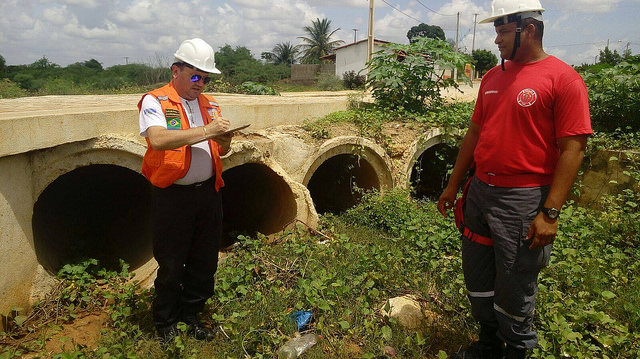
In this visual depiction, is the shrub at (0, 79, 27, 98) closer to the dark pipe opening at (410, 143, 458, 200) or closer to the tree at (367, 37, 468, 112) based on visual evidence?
the tree at (367, 37, 468, 112)

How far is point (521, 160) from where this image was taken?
2531 mm

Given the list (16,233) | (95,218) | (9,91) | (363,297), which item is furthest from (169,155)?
(9,91)

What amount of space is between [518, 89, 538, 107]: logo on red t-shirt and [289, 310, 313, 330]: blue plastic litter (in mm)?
2077

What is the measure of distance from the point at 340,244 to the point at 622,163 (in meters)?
3.84

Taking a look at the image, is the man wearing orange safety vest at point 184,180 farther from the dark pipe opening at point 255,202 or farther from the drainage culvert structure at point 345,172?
the drainage culvert structure at point 345,172

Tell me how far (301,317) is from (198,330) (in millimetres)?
741

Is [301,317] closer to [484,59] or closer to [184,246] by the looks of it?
[184,246]

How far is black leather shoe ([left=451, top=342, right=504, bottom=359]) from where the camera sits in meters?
2.93

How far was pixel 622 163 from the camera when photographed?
19.3ft

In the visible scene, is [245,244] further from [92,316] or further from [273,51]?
[273,51]

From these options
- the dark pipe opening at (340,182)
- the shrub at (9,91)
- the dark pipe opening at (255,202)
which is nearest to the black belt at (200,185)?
the dark pipe opening at (255,202)

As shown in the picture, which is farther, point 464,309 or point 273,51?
point 273,51

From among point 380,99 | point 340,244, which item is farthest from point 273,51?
point 340,244

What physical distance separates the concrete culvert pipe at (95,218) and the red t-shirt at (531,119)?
3614 mm
